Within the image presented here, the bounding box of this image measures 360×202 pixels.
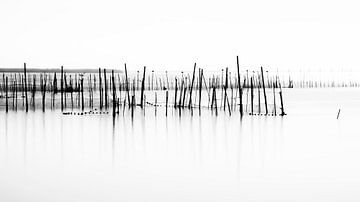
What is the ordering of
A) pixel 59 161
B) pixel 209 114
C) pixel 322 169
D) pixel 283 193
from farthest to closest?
pixel 209 114
pixel 59 161
pixel 322 169
pixel 283 193

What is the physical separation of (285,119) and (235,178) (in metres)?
9.71

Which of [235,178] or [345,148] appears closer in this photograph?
[235,178]

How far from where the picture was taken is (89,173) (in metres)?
8.80

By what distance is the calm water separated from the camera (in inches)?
297

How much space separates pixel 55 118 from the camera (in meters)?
17.8

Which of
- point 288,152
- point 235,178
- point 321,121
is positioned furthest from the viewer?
point 321,121

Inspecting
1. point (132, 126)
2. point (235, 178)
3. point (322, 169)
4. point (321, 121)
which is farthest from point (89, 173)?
point (321, 121)

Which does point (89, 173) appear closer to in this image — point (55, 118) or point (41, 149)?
point (41, 149)

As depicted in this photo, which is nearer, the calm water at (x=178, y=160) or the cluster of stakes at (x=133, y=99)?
the calm water at (x=178, y=160)

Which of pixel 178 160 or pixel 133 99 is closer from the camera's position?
pixel 178 160

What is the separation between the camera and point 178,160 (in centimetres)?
1007

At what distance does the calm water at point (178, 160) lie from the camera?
24.7ft

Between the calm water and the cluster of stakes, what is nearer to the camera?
the calm water

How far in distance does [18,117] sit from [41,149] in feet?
22.9
